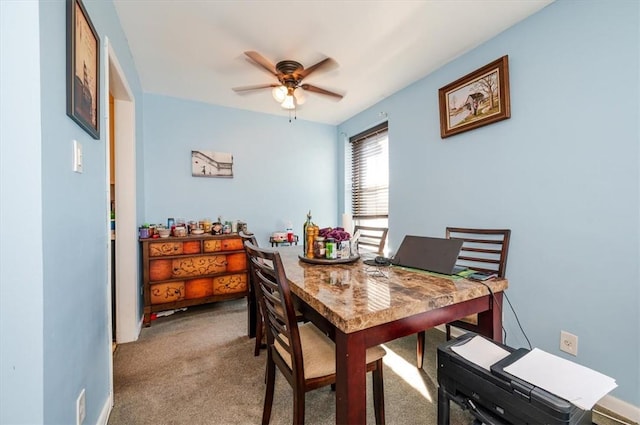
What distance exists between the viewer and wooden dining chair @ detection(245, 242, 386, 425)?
1.04m

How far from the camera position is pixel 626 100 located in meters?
1.44

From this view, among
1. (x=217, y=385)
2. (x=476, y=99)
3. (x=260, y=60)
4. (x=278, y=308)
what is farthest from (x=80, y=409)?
(x=476, y=99)

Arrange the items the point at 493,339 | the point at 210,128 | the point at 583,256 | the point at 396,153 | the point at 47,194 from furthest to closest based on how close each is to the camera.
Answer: the point at 210,128, the point at 396,153, the point at 583,256, the point at 493,339, the point at 47,194

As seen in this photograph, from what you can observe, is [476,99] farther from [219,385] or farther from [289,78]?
[219,385]

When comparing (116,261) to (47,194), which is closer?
(47,194)

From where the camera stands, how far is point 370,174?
3680mm

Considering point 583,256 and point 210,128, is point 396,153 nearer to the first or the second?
point 583,256

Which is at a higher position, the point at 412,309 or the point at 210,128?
the point at 210,128

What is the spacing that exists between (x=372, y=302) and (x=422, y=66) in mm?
2454

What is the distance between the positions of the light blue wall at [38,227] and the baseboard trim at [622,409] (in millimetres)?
2624

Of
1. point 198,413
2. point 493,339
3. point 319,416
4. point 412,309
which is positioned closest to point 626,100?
point 493,339

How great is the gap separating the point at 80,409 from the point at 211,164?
272 cm

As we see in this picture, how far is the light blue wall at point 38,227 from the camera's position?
772 mm

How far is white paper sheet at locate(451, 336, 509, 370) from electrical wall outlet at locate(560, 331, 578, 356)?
102 cm
